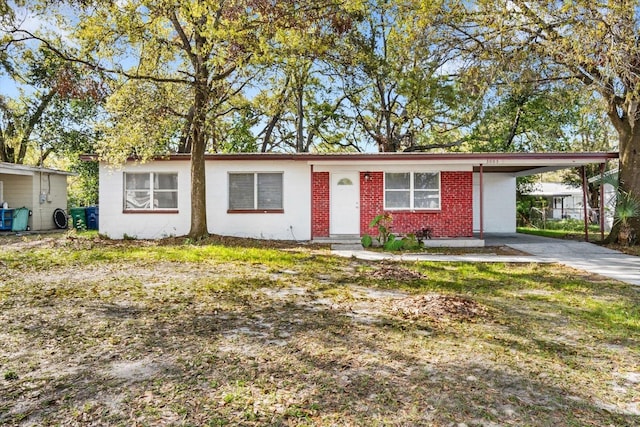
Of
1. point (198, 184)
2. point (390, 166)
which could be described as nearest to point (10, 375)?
point (198, 184)

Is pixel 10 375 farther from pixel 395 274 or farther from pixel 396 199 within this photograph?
pixel 396 199

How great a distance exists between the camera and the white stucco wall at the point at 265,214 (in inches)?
547

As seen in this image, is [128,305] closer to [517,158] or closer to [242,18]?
[242,18]

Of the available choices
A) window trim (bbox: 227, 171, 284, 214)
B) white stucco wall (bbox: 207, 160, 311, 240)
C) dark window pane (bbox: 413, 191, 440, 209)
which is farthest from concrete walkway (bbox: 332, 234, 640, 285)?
window trim (bbox: 227, 171, 284, 214)

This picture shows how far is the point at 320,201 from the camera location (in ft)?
45.2

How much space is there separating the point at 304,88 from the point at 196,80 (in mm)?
11893

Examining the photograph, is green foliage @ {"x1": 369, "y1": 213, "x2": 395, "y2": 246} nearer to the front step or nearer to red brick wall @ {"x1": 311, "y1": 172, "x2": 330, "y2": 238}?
the front step

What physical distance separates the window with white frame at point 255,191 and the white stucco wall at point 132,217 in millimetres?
1584

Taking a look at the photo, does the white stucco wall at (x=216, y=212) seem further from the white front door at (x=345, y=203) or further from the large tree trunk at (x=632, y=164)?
the large tree trunk at (x=632, y=164)

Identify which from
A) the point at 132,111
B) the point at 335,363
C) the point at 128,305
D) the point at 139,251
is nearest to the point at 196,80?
the point at 132,111

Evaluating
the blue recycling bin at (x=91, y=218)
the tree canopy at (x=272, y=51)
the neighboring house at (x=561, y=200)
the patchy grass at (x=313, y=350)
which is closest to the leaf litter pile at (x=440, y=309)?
the patchy grass at (x=313, y=350)

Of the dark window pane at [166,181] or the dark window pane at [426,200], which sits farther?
the dark window pane at [166,181]

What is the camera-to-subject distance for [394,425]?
8.27 feet

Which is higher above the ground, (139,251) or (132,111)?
(132,111)
